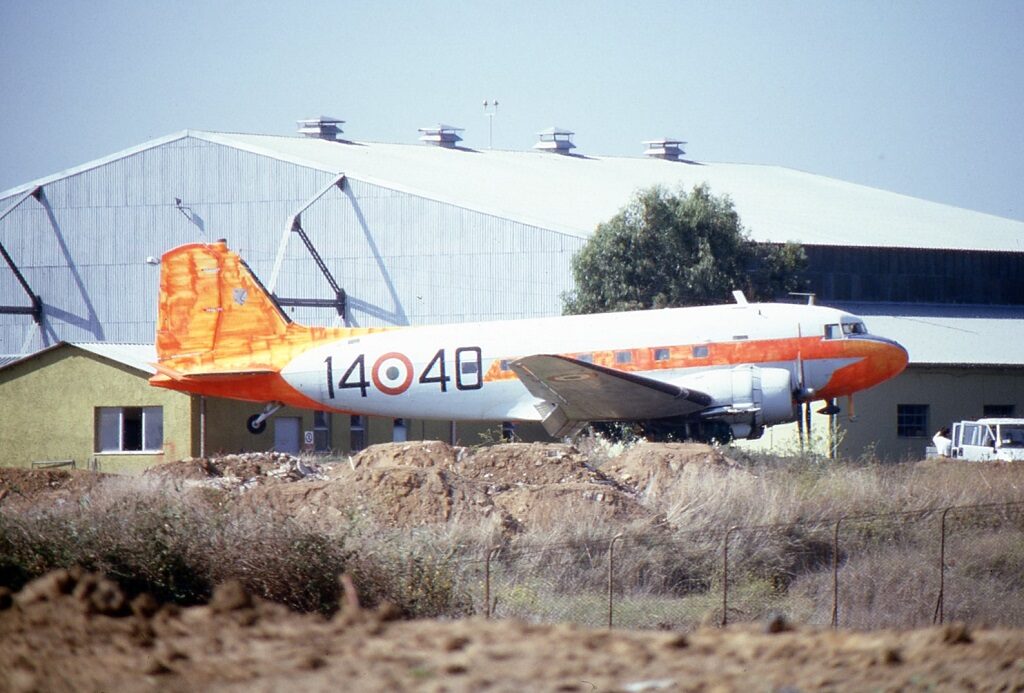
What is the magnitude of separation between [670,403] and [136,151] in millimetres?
31366

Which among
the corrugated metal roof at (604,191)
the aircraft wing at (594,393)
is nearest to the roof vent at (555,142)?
the corrugated metal roof at (604,191)

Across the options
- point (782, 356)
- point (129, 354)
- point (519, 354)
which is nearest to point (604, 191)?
point (129, 354)

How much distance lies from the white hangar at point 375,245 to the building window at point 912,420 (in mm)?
2275

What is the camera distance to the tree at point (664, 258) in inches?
1670

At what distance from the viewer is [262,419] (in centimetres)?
3500

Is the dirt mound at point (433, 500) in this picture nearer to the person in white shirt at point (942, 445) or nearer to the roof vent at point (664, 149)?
the person in white shirt at point (942, 445)

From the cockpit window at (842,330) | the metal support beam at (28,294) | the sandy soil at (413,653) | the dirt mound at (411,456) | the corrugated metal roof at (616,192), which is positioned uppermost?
the corrugated metal roof at (616,192)

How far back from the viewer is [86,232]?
52.8m

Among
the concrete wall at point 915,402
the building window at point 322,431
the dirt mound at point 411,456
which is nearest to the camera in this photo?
the dirt mound at point 411,456

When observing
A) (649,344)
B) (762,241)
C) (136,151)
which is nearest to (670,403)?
(649,344)

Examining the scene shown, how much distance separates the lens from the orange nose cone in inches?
1184

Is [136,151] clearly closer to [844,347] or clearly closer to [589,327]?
[589,327]

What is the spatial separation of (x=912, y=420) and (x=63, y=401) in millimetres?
26048

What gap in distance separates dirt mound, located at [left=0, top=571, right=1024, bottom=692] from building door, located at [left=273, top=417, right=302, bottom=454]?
29.6m
